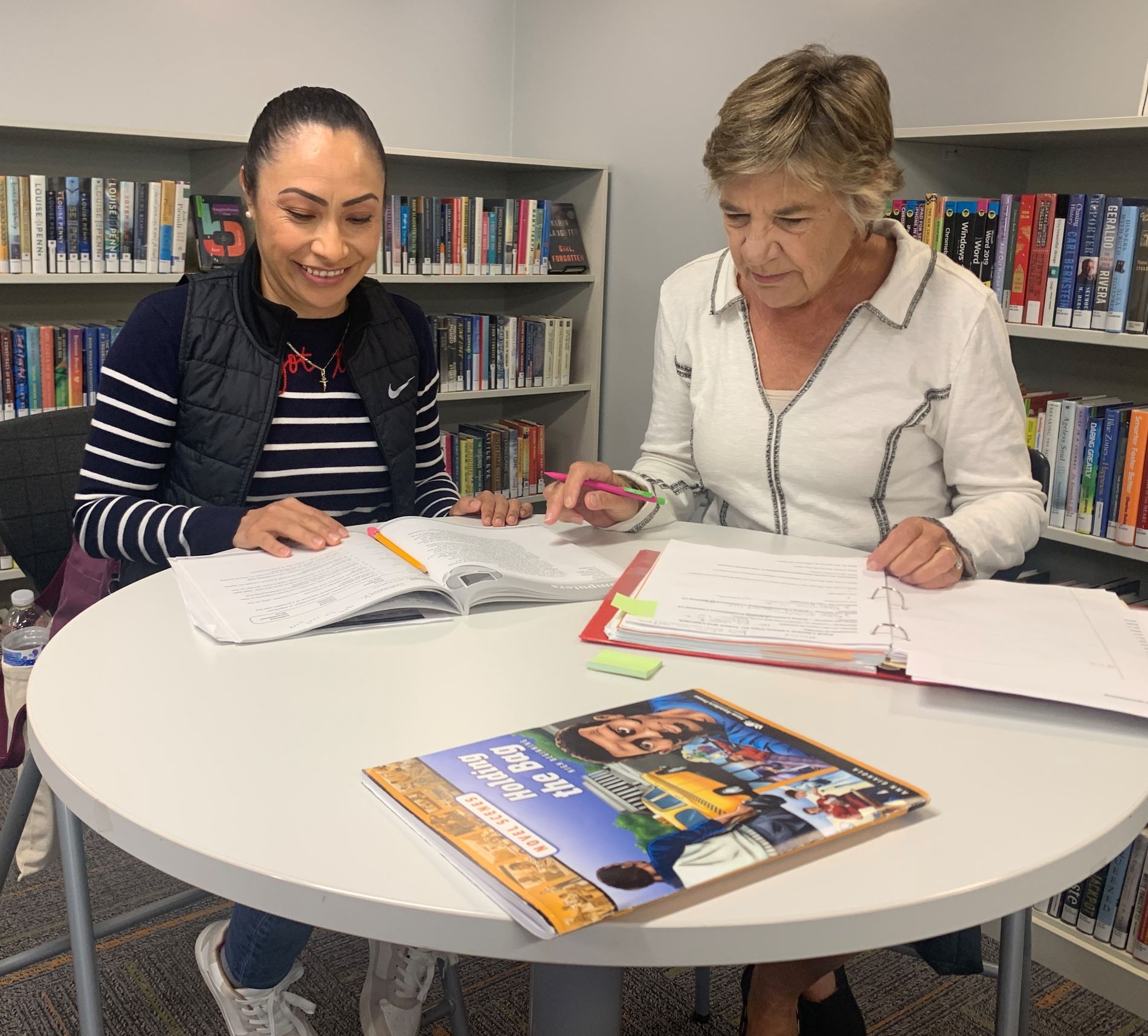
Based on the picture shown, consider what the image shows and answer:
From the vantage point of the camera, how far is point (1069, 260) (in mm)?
2061

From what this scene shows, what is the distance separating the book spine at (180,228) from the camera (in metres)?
2.91

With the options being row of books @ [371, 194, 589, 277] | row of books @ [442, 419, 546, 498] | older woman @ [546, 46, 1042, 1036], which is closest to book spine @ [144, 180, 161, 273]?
row of books @ [371, 194, 589, 277]

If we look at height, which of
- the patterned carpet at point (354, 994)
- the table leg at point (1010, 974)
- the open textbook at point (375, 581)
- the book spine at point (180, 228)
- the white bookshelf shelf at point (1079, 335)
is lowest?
the patterned carpet at point (354, 994)

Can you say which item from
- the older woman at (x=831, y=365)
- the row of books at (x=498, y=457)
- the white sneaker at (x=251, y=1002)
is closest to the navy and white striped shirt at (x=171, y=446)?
the older woman at (x=831, y=365)

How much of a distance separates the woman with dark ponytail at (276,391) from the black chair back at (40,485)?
0.16 m

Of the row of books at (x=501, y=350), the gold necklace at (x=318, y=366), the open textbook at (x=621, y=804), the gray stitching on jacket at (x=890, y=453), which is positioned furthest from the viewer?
the row of books at (x=501, y=350)

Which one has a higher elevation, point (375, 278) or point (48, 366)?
point (375, 278)

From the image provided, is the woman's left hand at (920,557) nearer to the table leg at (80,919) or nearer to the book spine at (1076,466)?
the table leg at (80,919)

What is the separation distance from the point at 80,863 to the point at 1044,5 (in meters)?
2.58

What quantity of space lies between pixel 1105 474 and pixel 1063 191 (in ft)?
2.29

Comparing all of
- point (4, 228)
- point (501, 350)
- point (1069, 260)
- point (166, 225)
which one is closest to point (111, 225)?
point (166, 225)

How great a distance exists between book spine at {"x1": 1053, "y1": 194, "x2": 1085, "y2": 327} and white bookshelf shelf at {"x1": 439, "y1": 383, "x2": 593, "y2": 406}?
1863mm

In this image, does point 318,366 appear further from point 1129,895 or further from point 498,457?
point 498,457

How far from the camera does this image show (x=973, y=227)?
2201 millimetres
